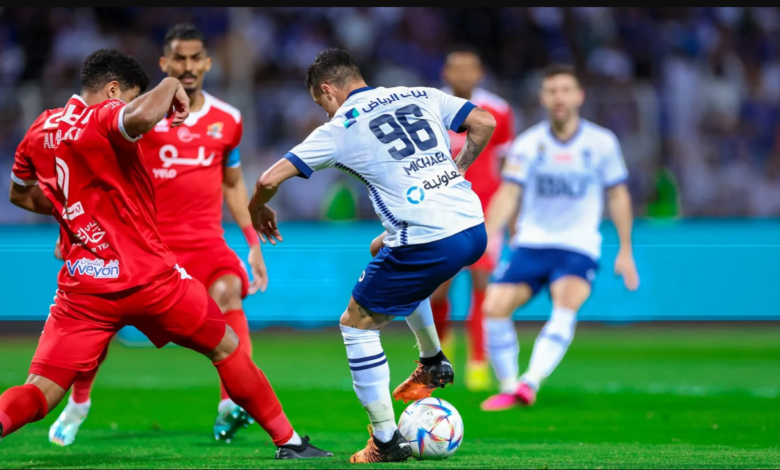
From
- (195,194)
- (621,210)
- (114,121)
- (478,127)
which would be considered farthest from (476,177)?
(114,121)

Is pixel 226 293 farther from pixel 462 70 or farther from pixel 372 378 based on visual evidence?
pixel 462 70

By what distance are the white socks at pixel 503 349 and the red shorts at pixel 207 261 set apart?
2617mm

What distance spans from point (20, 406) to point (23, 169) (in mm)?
1303

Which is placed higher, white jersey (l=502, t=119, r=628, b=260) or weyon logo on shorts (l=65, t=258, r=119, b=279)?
white jersey (l=502, t=119, r=628, b=260)

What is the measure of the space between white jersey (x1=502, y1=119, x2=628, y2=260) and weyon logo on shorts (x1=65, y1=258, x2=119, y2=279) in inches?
174

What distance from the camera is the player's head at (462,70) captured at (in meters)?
10.1

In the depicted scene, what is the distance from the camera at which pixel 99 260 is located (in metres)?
5.40

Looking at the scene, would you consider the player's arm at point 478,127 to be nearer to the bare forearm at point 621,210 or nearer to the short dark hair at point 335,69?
the short dark hair at point 335,69

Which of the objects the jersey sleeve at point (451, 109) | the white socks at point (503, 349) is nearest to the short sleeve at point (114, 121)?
the jersey sleeve at point (451, 109)

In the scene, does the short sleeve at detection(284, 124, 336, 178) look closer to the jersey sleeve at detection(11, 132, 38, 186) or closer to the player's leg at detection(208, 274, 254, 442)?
the jersey sleeve at detection(11, 132, 38, 186)

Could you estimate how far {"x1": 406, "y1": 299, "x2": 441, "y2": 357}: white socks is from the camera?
5938 millimetres

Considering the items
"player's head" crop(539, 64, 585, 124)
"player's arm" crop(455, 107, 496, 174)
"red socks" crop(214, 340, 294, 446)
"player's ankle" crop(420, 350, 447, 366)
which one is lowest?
"red socks" crop(214, 340, 294, 446)

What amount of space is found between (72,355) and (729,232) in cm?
987

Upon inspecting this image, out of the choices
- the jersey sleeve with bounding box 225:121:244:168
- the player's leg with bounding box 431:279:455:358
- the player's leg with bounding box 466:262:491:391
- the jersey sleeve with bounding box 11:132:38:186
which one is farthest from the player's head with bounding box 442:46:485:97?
the jersey sleeve with bounding box 11:132:38:186
